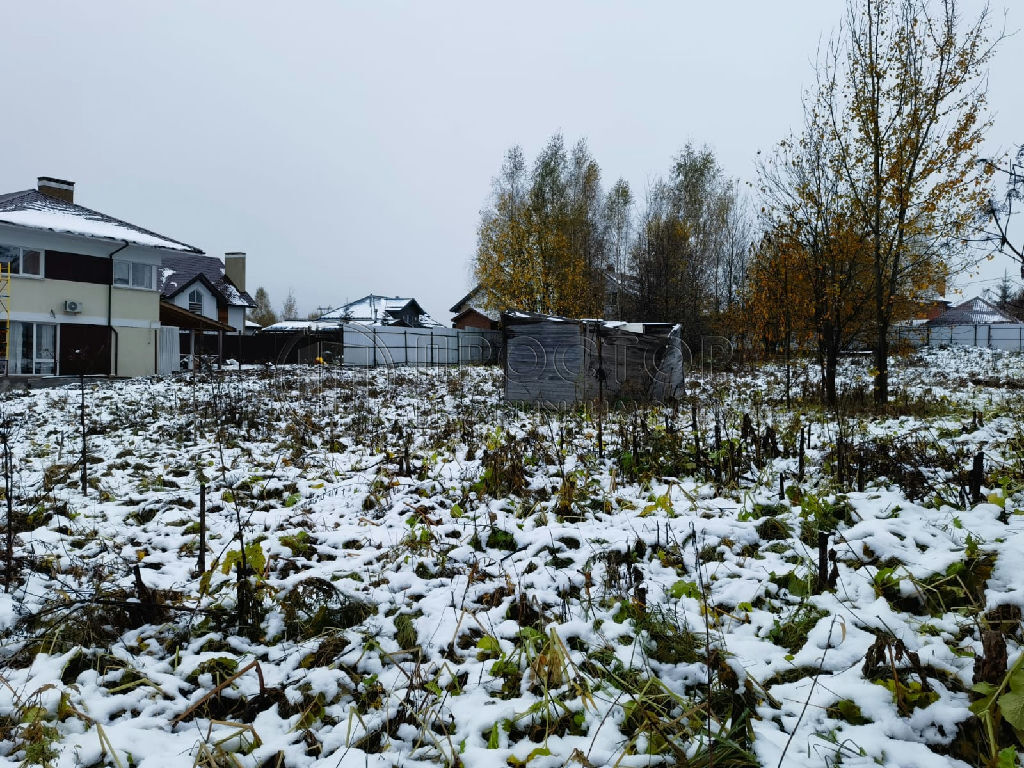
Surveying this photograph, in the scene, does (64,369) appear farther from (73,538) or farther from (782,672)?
(782,672)

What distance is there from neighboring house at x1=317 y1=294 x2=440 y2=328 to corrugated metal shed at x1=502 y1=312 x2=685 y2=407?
113 feet

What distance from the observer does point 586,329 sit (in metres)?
10.1

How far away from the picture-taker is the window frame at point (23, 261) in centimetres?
1792

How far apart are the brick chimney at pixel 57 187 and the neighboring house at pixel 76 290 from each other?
174 inches

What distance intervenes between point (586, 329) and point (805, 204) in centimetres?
489

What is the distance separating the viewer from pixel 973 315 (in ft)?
164

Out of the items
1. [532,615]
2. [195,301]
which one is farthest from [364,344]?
[532,615]

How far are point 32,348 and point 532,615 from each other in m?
22.1

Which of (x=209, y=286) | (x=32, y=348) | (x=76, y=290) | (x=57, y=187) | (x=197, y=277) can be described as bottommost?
(x=32, y=348)

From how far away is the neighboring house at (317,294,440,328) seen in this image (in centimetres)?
4506

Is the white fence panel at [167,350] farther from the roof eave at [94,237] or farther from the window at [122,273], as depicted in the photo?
the roof eave at [94,237]

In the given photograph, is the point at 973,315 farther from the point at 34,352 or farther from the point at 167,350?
the point at 34,352

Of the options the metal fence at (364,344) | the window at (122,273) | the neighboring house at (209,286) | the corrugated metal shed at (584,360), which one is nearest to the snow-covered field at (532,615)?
the corrugated metal shed at (584,360)

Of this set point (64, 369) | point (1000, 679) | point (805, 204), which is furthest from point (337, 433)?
point (64, 369)
